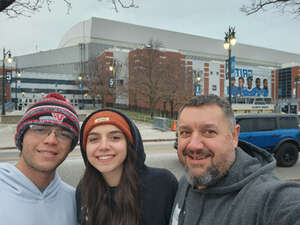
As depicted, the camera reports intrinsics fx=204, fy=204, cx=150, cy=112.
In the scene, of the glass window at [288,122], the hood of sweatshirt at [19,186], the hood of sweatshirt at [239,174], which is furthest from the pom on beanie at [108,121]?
the glass window at [288,122]

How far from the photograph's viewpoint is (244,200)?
132 centimetres

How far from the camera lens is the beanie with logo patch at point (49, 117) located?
6.64 ft

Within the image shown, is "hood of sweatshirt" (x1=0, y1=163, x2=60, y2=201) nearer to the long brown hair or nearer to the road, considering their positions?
the long brown hair

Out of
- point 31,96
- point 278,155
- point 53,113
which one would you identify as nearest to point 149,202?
point 53,113

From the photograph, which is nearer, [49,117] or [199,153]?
[199,153]

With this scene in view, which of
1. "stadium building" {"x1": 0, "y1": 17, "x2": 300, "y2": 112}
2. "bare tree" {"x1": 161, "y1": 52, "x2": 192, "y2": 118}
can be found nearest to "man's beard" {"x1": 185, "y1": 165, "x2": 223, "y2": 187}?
"bare tree" {"x1": 161, "y1": 52, "x2": 192, "y2": 118}

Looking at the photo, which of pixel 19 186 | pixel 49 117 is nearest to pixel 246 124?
pixel 49 117

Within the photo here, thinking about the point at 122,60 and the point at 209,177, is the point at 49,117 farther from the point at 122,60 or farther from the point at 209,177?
the point at 122,60

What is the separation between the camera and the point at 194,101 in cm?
159

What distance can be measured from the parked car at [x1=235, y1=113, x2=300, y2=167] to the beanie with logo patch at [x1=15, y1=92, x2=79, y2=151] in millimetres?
6860

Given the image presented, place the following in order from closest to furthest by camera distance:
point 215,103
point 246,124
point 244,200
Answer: point 244,200 < point 215,103 < point 246,124

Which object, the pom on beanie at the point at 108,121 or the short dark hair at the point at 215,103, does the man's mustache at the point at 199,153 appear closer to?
the short dark hair at the point at 215,103

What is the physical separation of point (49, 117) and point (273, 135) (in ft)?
26.7

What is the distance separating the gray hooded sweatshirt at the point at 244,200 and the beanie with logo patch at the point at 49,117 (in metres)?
1.32
